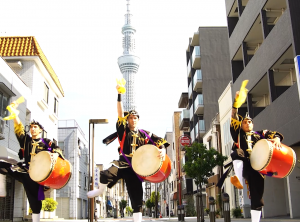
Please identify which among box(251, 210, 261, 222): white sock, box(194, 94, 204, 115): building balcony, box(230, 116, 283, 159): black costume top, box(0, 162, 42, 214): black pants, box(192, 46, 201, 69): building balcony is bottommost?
box(251, 210, 261, 222): white sock

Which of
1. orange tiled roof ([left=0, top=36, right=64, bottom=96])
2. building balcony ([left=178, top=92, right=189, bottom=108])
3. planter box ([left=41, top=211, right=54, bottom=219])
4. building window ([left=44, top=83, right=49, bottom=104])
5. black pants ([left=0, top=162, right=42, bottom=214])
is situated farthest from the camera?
building balcony ([left=178, top=92, right=189, bottom=108])

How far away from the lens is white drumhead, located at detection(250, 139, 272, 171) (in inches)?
259

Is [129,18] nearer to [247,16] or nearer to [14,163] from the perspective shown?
[247,16]

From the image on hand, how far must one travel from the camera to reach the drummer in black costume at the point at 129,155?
22.2 feet

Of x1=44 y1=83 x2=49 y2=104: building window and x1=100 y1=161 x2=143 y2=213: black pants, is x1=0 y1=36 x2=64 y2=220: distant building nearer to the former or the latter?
x1=44 y1=83 x2=49 y2=104: building window

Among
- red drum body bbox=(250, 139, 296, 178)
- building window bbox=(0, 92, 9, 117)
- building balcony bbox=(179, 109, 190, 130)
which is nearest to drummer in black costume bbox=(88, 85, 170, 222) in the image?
red drum body bbox=(250, 139, 296, 178)

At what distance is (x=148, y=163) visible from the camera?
6539 mm

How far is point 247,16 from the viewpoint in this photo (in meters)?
21.8

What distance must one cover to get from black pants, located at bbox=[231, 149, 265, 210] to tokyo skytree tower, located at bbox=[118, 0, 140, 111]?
145m

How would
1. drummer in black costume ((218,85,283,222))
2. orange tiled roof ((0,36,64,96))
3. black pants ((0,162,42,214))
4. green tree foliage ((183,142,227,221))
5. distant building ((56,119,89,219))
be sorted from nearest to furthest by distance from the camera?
drummer in black costume ((218,85,283,222)), black pants ((0,162,42,214)), green tree foliage ((183,142,227,221)), orange tiled roof ((0,36,64,96)), distant building ((56,119,89,219))

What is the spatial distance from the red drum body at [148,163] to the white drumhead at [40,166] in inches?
62.1

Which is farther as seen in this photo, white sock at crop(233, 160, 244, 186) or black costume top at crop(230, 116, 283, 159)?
black costume top at crop(230, 116, 283, 159)

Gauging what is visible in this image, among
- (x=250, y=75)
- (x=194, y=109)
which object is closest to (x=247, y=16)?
(x=250, y=75)

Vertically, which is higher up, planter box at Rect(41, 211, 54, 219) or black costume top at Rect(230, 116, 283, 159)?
black costume top at Rect(230, 116, 283, 159)
